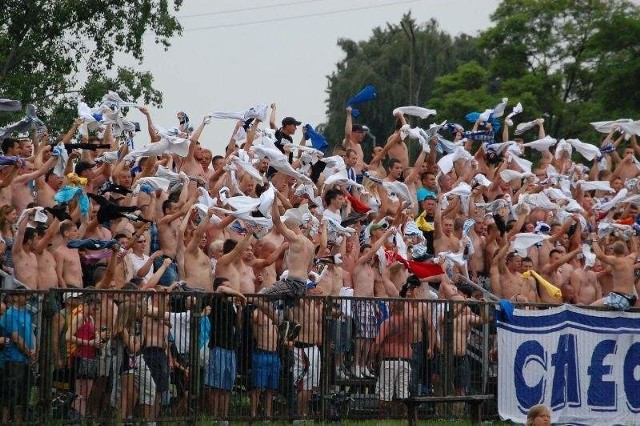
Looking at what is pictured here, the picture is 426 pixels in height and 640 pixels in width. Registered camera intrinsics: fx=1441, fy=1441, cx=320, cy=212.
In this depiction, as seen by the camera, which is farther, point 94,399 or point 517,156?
point 517,156

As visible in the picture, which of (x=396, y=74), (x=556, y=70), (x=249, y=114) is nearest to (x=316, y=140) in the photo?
(x=249, y=114)

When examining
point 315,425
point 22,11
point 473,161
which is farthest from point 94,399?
point 22,11

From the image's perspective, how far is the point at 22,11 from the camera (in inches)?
1273

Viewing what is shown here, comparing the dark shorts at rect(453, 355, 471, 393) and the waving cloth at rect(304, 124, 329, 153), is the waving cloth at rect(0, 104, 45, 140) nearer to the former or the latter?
the waving cloth at rect(304, 124, 329, 153)

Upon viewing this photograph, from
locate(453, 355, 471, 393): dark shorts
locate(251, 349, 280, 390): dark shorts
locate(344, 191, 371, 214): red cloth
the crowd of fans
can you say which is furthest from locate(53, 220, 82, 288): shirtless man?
locate(344, 191, 371, 214): red cloth

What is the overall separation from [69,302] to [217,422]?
2.24 meters

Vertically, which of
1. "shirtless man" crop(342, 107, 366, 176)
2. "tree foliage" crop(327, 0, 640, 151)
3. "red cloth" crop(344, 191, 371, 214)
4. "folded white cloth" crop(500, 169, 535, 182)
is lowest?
"red cloth" crop(344, 191, 371, 214)

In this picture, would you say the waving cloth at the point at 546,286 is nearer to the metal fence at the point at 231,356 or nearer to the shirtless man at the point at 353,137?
the metal fence at the point at 231,356

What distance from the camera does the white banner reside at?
725 inches

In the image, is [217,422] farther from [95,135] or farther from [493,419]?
[95,135]

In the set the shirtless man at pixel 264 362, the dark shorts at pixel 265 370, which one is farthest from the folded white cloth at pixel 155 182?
the dark shorts at pixel 265 370

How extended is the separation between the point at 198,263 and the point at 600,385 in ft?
18.1

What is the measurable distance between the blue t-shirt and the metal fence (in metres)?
0.01

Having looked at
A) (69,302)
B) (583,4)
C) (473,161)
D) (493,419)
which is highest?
(583,4)
